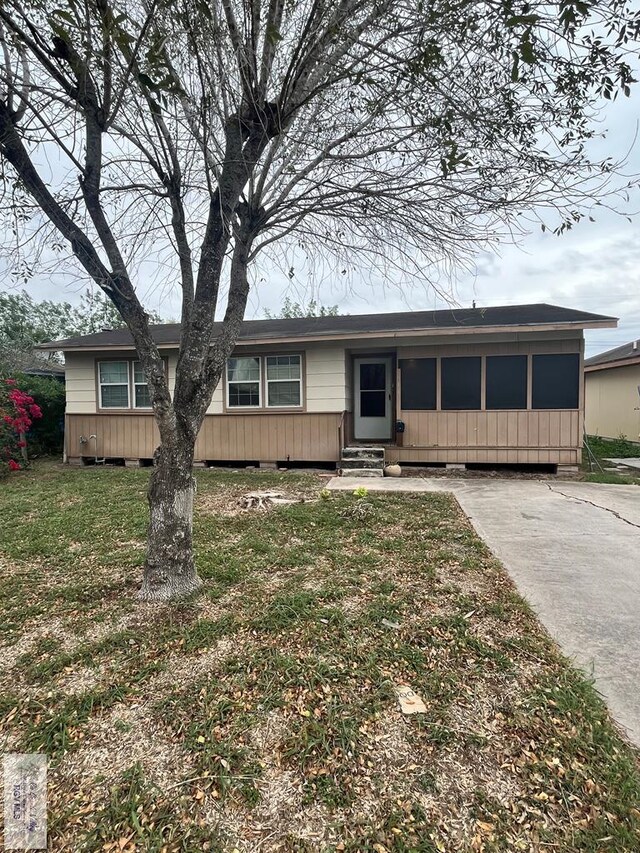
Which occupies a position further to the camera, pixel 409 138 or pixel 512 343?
pixel 512 343

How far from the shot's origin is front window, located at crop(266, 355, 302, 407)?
8859 millimetres

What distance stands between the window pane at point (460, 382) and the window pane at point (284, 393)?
2966mm

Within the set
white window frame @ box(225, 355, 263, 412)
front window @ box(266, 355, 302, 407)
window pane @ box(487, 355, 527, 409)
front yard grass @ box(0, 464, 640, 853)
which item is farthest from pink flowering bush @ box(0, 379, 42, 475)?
window pane @ box(487, 355, 527, 409)

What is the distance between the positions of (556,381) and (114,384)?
9277 millimetres

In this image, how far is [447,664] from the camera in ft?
7.44

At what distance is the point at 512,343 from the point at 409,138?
5.79 meters

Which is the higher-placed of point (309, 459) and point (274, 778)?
point (309, 459)

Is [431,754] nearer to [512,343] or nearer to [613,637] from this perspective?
[613,637]

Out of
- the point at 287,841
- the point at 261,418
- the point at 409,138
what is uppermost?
the point at 409,138

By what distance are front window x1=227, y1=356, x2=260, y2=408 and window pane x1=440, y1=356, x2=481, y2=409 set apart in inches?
152

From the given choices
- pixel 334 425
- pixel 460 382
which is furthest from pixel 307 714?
pixel 460 382

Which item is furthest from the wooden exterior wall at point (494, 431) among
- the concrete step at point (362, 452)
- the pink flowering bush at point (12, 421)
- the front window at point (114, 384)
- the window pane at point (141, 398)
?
the pink flowering bush at point (12, 421)

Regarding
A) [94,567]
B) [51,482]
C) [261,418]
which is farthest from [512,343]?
[51,482]

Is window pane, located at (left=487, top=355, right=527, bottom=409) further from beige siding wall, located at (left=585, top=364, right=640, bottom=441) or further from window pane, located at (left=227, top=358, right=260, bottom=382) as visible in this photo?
beige siding wall, located at (left=585, top=364, right=640, bottom=441)
